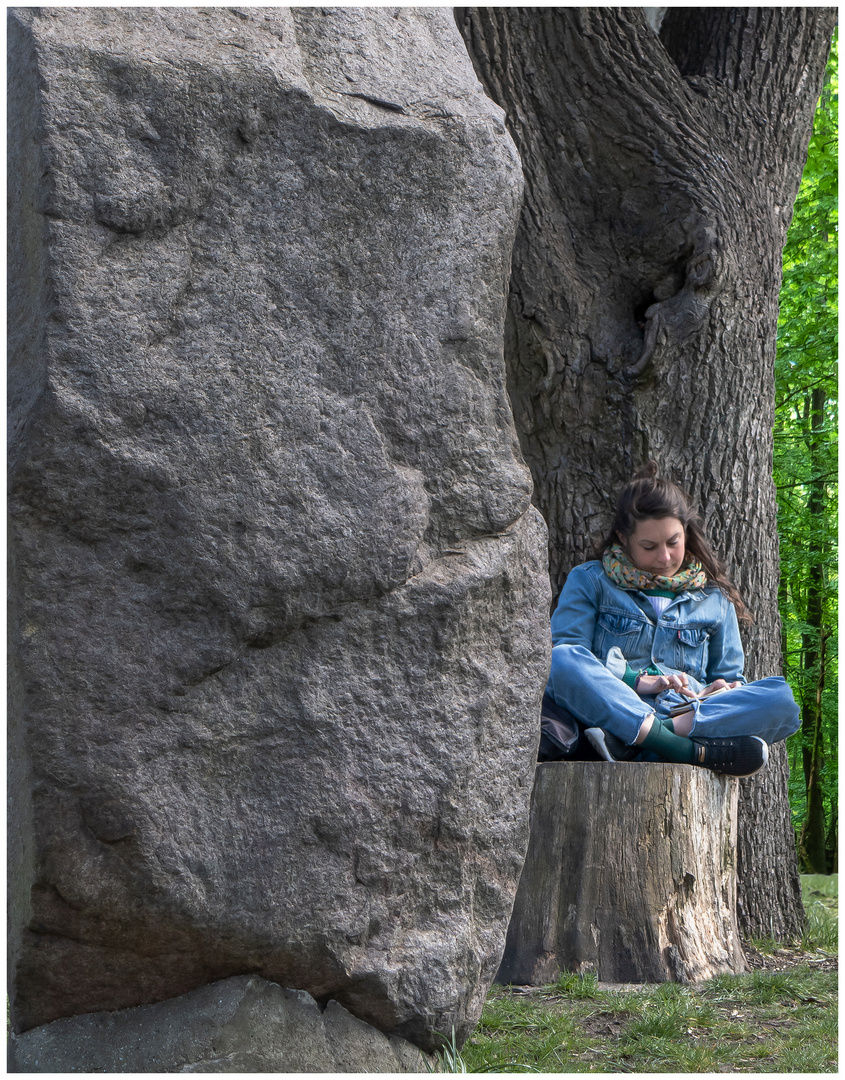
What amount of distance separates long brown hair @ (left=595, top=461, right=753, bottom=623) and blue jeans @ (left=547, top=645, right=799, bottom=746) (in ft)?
1.83

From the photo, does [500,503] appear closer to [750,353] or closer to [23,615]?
[23,615]

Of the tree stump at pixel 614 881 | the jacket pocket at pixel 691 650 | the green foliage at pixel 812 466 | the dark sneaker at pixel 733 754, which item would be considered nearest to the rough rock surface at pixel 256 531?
the tree stump at pixel 614 881

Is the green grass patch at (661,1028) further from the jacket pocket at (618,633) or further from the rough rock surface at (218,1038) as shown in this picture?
the jacket pocket at (618,633)

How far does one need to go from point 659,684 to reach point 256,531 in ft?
6.37

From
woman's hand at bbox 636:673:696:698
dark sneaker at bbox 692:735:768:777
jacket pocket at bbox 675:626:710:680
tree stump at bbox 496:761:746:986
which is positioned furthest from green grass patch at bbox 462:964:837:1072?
jacket pocket at bbox 675:626:710:680

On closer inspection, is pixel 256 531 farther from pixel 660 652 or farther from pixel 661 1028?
pixel 660 652

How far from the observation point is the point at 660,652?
153 inches

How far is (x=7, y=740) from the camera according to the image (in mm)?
2324

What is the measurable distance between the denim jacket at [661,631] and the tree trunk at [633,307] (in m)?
0.52

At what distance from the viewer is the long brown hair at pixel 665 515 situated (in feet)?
12.4

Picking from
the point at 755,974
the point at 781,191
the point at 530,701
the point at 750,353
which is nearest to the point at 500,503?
the point at 530,701

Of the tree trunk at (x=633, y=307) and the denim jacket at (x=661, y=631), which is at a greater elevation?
the tree trunk at (x=633, y=307)

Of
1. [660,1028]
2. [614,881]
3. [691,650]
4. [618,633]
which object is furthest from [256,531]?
[691,650]

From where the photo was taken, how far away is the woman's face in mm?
3791
